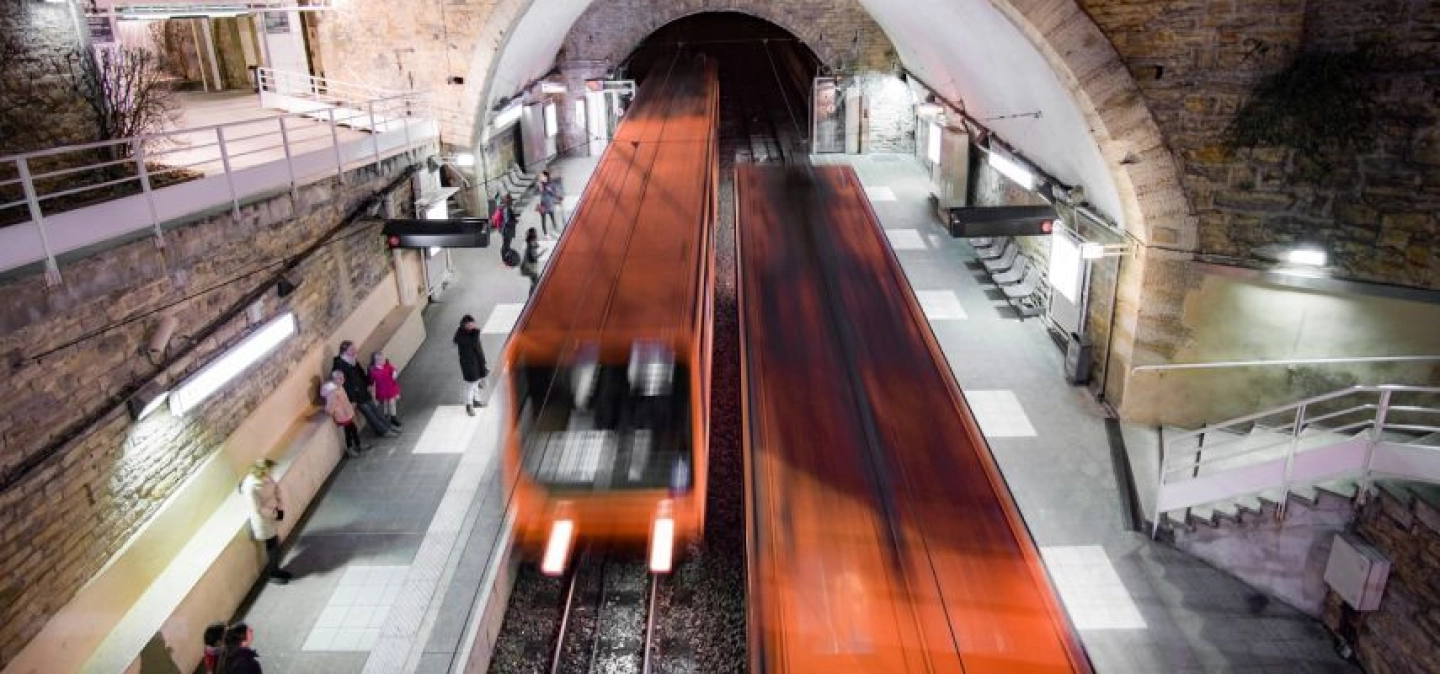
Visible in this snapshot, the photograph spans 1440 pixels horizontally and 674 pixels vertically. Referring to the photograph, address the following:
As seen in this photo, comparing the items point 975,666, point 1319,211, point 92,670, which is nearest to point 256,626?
point 92,670

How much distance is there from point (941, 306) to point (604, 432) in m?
8.16

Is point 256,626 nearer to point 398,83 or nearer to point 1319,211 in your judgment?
point 398,83

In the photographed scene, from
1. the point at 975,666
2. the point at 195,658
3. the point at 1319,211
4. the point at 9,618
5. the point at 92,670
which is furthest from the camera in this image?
the point at 1319,211

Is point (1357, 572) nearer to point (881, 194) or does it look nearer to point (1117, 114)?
point (1117, 114)

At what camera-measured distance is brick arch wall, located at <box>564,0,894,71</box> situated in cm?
2075

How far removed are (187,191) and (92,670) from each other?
11.5 feet

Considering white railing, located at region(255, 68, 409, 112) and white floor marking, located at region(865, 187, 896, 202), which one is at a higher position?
white railing, located at region(255, 68, 409, 112)

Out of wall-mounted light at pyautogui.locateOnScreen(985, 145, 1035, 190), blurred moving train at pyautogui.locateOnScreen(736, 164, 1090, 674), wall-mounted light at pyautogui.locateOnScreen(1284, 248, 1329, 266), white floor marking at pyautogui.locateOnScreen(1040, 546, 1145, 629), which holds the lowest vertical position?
white floor marking at pyautogui.locateOnScreen(1040, 546, 1145, 629)

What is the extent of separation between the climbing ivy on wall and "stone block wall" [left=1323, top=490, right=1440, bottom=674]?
11.3ft

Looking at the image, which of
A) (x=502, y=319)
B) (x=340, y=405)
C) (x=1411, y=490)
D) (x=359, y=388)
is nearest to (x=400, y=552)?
(x=340, y=405)

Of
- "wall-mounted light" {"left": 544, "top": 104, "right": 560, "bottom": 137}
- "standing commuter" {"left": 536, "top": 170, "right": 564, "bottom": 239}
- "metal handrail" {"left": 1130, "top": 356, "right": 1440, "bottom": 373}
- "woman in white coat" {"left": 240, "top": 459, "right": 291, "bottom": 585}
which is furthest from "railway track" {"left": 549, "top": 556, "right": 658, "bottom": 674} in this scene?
"wall-mounted light" {"left": 544, "top": 104, "right": 560, "bottom": 137}

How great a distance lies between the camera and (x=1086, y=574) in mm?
7484

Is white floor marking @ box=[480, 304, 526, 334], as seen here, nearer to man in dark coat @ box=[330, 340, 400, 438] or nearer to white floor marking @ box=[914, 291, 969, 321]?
man in dark coat @ box=[330, 340, 400, 438]

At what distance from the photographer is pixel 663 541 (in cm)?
654
